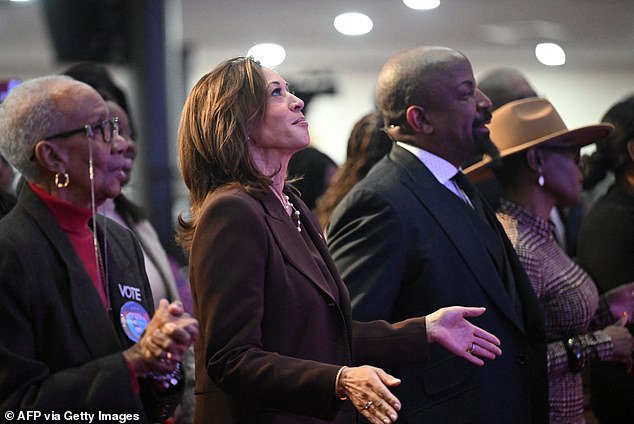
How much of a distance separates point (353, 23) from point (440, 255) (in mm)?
5919

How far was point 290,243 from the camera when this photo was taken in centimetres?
202

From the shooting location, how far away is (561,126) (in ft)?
10.7

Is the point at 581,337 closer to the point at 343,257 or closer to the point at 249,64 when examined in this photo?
the point at 343,257

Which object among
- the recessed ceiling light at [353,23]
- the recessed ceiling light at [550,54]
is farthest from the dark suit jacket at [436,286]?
the recessed ceiling light at [550,54]

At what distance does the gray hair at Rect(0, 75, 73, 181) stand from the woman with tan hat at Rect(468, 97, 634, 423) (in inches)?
60.1

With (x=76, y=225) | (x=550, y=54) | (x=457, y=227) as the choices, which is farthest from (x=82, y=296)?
(x=550, y=54)

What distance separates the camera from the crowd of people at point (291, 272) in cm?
188

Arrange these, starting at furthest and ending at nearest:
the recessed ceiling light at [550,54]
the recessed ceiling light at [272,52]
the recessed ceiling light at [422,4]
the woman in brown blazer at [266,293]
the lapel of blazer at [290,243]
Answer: the recessed ceiling light at [550,54], the recessed ceiling light at [272,52], the recessed ceiling light at [422,4], the lapel of blazer at [290,243], the woman in brown blazer at [266,293]

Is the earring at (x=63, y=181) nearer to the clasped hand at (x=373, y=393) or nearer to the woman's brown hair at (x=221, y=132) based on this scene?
the woman's brown hair at (x=221, y=132)

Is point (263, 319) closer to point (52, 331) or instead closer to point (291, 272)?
point (291, 272)

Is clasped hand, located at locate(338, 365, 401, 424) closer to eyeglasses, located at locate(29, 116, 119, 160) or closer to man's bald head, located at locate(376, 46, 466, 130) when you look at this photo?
eyeglasses, located at locate(29, 116, 119, 160)

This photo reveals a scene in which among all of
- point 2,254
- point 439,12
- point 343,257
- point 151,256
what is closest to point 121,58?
point 439,12

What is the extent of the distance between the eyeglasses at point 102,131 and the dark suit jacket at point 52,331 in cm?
16

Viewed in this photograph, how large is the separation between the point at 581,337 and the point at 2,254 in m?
1.83
